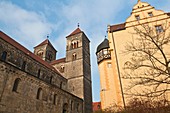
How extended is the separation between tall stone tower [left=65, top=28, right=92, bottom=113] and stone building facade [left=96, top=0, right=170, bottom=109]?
12287 millimetres

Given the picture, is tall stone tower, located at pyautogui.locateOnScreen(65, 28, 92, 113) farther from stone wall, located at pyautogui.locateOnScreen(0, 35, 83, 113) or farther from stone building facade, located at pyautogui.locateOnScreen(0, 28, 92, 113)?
stone wall, located at pyautogui.locateOnScreen(0, 35, 83, 113)

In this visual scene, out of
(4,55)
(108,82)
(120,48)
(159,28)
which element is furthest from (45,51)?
(159,28)

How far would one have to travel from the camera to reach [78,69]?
101ft

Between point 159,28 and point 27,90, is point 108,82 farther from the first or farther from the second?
point 27,90

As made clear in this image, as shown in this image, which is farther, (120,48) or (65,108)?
(65,108)

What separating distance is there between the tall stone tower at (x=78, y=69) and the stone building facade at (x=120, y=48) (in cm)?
1229

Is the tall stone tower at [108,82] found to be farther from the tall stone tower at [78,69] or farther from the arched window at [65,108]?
the tall stone tower at [78,69]

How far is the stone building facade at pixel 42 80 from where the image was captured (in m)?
14.7

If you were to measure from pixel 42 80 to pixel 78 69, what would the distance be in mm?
12614

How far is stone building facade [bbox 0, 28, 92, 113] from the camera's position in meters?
14.7

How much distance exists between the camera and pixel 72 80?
30.2 metres

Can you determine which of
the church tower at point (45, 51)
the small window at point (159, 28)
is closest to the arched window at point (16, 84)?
the small window at point (159, 28)

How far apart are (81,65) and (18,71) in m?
16.6

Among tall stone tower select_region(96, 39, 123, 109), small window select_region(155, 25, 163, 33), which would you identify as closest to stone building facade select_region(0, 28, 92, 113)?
tall stone tower select_region(96, 39, 123, 109)
